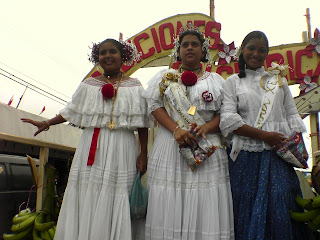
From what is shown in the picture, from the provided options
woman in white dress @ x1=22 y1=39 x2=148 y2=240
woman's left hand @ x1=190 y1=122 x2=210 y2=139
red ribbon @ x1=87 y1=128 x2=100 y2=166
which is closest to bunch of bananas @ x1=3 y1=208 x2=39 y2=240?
woman in white dress @ x1=22 y1=39 x2=148 y2=240

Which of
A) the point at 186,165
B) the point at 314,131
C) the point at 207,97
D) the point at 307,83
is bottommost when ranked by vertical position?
the point at 186,165

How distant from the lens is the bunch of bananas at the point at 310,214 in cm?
202

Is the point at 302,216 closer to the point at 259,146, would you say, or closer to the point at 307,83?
the point at 259,146

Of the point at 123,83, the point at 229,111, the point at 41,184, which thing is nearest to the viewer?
the point at 229,111

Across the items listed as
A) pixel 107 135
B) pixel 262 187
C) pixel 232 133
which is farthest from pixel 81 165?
pixel 262 187

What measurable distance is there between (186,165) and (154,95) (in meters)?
0.63

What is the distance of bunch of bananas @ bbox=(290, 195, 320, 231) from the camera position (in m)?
2.02

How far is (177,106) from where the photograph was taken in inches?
90.1

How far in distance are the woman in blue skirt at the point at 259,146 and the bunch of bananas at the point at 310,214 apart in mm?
49

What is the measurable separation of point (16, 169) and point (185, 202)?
328cm

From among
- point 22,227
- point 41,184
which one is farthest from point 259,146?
point 22,227

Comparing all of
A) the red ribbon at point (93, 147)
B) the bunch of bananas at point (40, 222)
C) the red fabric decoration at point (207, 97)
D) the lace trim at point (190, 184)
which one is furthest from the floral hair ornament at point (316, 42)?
the bunch of bananas at point (40, 222)

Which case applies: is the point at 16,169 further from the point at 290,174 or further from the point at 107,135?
the point at 290,174

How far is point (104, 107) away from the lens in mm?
2500
